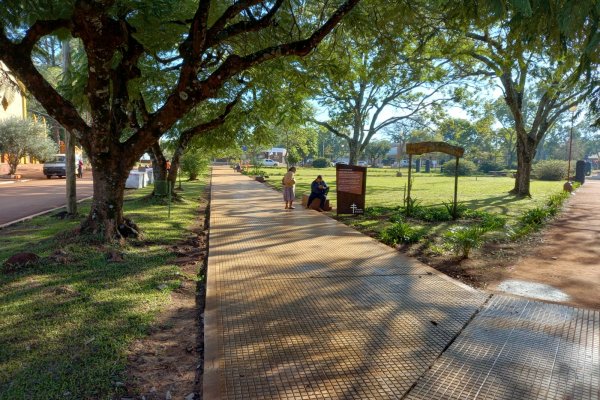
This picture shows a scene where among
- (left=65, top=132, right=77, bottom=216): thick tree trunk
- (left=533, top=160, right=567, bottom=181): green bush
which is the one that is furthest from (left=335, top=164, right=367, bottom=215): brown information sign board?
(left=533, top=160, right=567, bottom=181): green bush

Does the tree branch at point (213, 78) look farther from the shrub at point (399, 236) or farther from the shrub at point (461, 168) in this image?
the shrub at point (461, 168)

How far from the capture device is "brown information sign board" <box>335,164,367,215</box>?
12883 mm

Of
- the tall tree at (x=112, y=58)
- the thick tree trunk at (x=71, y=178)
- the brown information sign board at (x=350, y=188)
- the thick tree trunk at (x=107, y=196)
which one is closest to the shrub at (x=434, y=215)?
the brown information sign board at (x=350, y=188)

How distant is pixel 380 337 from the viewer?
158 inches

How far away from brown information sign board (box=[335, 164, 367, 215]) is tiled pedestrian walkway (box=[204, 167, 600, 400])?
19.9 ft

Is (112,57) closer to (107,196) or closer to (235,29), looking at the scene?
(235,29)

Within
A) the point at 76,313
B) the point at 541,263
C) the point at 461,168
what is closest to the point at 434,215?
the point at 541,263

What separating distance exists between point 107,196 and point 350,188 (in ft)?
23.3

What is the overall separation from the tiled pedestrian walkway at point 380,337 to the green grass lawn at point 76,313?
30.1 inches

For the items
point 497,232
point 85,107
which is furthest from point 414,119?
point 85,107

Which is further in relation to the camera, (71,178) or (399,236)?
(71,178)

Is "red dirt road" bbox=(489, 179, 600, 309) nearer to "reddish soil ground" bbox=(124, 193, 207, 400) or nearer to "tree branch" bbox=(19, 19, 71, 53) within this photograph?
"reddish soil ground" bbox=(124, 193, 207, 400)

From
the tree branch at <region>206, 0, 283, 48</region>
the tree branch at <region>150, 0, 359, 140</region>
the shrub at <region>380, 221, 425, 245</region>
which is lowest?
the shrub at <region>380, 221, 425, 245</region>

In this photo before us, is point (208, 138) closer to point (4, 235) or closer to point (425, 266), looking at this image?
point (4, 235)
